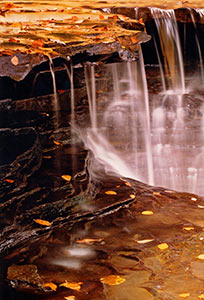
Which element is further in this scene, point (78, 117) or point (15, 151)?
point (78, 117)

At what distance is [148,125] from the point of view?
888 centimetres

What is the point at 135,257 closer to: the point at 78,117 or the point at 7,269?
the point at 7,269

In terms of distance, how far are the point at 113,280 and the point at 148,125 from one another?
536 centimetres

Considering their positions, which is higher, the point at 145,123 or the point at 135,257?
the point at 145,123

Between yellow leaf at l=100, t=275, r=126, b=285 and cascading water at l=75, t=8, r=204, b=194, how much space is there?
420 centimetres

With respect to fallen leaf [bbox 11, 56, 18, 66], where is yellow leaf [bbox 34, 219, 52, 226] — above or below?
below

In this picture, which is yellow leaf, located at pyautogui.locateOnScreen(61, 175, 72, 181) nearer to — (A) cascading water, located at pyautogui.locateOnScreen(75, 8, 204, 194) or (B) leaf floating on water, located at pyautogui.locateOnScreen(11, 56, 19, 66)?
(B) leaf floating on water, located at pyautogui.locateOnScreen(11, 56, 19, 66)

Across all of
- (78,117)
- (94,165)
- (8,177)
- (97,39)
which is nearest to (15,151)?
(8,177)

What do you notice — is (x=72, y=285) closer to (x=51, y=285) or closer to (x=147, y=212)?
(x=51, y=285)

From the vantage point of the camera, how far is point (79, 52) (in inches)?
259

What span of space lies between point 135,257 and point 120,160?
412cm

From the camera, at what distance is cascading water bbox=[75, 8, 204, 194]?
27.6 ft

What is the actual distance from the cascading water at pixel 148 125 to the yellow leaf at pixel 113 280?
4201mm

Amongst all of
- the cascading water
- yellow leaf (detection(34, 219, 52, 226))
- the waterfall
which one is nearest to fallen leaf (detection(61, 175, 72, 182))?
yellow leaf (detection(34, 219, 52, 226))
